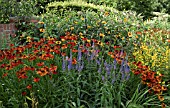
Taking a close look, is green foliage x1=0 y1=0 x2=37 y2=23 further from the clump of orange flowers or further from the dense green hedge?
the dense green hedge

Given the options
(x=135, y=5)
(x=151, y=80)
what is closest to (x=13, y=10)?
(x=151, y=80)

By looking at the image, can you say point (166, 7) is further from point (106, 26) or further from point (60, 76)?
point (60, 76)

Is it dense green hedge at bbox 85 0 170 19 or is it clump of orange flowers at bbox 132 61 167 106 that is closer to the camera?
clump of orange flowers at bbox 132 61 167 106

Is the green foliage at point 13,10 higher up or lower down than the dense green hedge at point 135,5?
higher up

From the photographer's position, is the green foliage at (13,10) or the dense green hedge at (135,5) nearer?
the green foliage at (13,10)

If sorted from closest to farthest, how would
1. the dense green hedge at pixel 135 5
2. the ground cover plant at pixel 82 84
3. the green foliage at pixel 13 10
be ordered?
1. the ground cover plant at pixel 82 84
2. the green foliage at pixel 13 10
3. the dense green hedge at pixel 135 5

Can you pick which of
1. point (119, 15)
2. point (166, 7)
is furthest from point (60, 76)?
point (166, 7)

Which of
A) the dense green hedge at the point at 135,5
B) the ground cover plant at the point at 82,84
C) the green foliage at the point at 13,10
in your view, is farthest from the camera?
the dense green hedge at the point at 135,5

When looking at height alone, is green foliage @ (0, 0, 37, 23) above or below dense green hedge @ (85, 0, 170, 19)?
above

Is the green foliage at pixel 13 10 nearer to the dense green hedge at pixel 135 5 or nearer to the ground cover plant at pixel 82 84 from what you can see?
the ground cover plant at pixel 82 84

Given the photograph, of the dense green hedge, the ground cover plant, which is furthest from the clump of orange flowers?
the dense green hedge

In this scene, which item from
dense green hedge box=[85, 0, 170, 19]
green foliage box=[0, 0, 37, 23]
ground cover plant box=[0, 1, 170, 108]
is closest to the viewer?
ground cover plant box=[0, 1, 170, 108]

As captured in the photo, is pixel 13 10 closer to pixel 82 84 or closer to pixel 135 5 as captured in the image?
pixel 82 84

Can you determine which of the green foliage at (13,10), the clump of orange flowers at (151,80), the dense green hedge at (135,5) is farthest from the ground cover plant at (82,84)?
the dense green hedge at (135,5)
